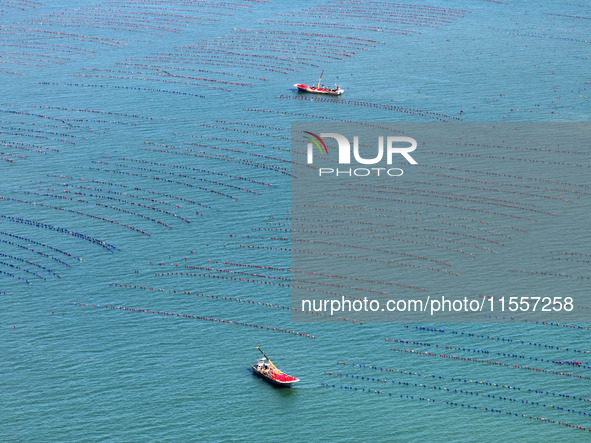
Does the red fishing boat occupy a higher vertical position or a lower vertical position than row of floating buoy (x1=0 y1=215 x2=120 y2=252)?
lower

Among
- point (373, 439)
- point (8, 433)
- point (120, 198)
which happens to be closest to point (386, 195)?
point (120, 198)

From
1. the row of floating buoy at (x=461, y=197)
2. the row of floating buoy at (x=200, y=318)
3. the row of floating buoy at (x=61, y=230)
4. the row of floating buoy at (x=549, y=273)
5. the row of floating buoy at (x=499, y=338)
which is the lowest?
the row of floating buoy at (x=499, y=338)

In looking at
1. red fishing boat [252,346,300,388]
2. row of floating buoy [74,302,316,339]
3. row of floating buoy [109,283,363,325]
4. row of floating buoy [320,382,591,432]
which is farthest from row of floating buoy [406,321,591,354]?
red fishing boat [252,346,300,388]

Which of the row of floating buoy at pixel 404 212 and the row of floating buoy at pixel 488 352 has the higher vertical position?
the row of floating buoy at pixel 404 212

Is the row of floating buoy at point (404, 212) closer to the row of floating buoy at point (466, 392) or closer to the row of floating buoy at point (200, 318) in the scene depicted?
the row of floating buoy at point (200, 318)

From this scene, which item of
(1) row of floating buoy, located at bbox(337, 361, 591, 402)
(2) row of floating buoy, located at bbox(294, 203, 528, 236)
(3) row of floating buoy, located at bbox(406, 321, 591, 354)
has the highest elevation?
(2) row of floating buoy, located at bbox(294, 203, 528, 236)

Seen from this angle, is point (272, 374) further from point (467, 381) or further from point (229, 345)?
point (467, 381)

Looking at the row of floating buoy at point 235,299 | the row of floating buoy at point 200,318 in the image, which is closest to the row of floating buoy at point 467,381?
the row of floating buoy at point 200,318

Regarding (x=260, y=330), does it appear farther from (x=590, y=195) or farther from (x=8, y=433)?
(x=590, y=195)

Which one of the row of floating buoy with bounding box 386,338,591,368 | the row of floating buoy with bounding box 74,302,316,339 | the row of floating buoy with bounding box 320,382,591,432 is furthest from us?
the row of floating buoy with bounding box 74,302,316,339

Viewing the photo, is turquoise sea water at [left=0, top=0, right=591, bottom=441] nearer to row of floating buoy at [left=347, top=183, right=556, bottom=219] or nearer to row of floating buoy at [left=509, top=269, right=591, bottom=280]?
row of floating buoy at [left=509, top=269, right=591, bottom=280]
